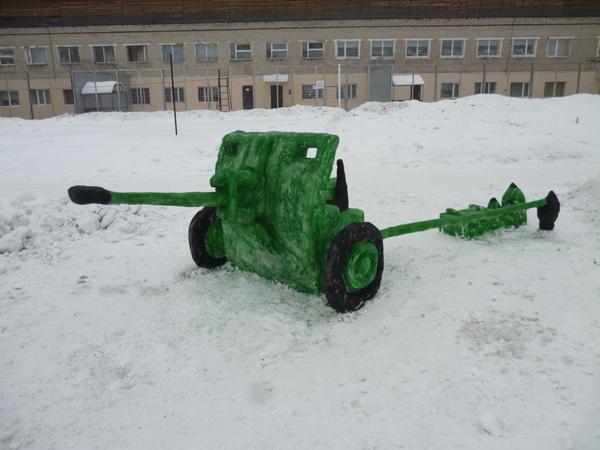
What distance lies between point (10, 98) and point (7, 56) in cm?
363

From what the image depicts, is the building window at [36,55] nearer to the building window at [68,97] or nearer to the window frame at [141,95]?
the building window at [68,97]

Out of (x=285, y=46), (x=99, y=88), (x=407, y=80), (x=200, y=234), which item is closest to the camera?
(x=200, y=234)

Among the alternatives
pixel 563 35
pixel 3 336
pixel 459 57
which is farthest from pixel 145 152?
pixel 563 35

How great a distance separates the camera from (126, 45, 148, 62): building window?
30.7m

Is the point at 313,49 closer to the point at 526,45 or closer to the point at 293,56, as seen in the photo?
the point at 293,56

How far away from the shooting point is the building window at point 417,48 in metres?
30.2

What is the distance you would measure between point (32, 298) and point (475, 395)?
124 inches

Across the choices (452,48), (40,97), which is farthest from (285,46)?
(40,97)

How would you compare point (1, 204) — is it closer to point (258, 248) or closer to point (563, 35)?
point (258, 248)

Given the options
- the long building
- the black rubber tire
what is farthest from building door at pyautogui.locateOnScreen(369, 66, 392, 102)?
the black rubber tire

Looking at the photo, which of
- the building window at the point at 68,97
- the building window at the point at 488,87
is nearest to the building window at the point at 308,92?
the building window at the point at 488,87

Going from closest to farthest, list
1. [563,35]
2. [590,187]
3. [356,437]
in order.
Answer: [356,437], [590,187], [563,35]

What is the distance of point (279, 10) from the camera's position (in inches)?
1196

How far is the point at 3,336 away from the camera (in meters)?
2.83
